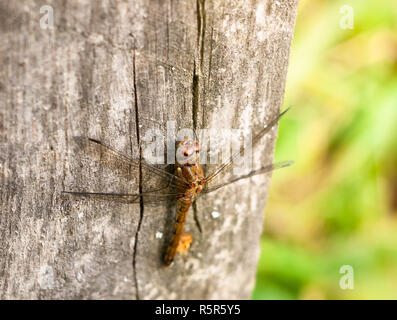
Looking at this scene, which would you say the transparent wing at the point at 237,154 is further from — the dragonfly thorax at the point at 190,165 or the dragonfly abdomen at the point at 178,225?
the dragonfly abdomen at the point at 178,225

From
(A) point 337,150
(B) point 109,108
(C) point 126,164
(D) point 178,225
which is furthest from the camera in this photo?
(A) point 337,150

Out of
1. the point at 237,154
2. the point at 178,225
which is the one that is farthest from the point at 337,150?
the point at 178,225

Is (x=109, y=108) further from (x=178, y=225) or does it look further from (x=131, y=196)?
(x=178, y=225)

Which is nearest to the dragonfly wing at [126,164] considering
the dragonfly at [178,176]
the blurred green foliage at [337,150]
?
the dragonfly at [178,176]

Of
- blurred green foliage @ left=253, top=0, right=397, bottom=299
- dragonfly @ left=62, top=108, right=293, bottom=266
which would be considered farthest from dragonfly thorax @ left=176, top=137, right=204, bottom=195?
blurred green foliage @ left=253, top=0, right=397, bottom=299

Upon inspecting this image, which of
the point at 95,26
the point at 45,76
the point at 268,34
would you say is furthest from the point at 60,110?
the point at 268,34

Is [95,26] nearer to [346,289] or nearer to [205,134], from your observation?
[205,134]

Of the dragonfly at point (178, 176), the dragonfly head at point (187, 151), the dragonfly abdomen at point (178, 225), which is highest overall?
the dragonfly head at point (187, 151)

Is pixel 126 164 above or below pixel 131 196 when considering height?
above
